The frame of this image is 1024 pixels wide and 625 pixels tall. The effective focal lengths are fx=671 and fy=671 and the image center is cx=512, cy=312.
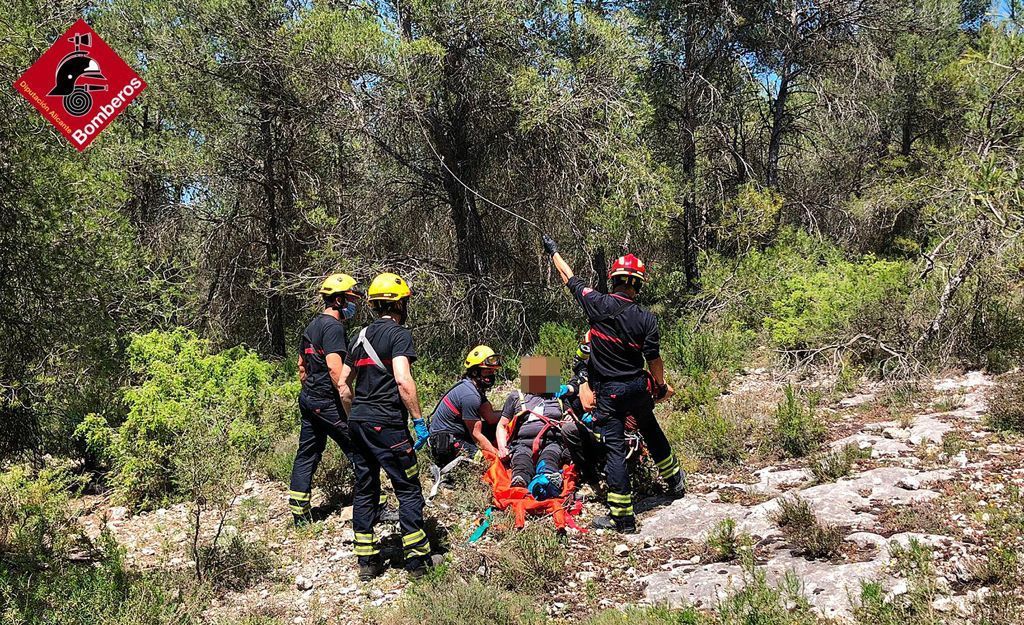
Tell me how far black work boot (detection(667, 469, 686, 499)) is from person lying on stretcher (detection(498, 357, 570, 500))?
2.91ft

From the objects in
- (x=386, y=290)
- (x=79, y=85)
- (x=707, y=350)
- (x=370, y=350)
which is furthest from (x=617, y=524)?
(x=79, y=85)

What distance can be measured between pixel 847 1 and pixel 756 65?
1797 millimetres

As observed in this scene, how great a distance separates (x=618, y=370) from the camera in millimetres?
5074

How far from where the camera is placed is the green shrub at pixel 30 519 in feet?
15.9

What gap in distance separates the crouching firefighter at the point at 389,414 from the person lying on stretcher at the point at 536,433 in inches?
42.3

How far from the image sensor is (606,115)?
998cm

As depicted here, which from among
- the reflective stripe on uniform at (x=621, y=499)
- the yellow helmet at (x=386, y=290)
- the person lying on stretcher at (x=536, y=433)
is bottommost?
the reflective stripe on uniform at (x=621, y=499)

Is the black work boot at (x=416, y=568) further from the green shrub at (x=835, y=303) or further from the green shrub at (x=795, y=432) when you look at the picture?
Result: the green shrub at (x=835, y=303)

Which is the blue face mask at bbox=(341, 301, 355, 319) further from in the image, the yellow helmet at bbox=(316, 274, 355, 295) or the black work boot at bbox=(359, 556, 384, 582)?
the black work boot at bbox=(359, 556, 384, 582)

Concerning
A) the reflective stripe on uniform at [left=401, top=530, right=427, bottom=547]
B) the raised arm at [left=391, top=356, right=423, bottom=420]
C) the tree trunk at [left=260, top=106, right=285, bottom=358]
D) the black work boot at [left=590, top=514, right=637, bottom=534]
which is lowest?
the black work boot at [left=590, top=514, right=637, bottom=534]

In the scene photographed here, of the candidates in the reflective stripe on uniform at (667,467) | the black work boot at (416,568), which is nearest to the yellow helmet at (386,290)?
the black work boot at (416,568)

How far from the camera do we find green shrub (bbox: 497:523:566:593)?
4.36 metres

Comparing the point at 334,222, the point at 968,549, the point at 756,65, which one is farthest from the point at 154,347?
the point at 756,65

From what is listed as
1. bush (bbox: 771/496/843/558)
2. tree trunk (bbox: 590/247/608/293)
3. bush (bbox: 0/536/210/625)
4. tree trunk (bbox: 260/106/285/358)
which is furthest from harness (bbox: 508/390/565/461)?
tree trunk (bbox: 260/106/285/358)
